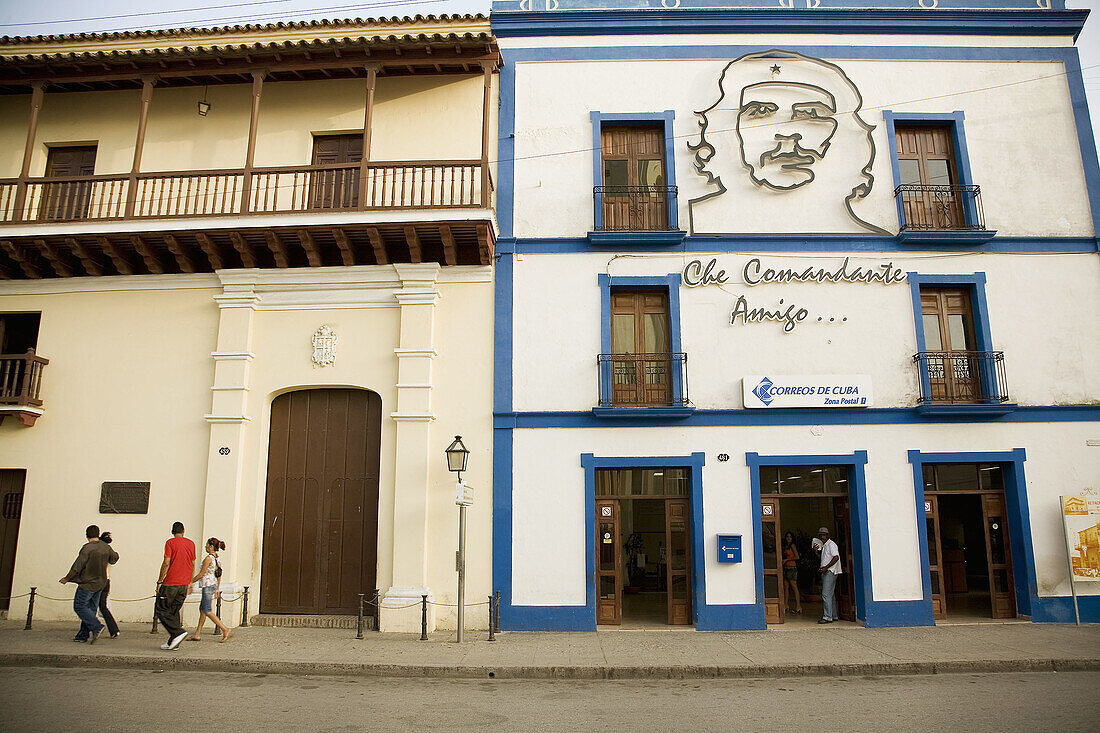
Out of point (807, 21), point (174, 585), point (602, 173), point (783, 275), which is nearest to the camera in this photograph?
point (174, 585)

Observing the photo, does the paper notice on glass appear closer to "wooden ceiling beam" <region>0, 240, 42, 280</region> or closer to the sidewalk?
the sidewalk

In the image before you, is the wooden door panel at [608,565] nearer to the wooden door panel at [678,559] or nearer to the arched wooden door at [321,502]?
the wooden door panel at [678,559]

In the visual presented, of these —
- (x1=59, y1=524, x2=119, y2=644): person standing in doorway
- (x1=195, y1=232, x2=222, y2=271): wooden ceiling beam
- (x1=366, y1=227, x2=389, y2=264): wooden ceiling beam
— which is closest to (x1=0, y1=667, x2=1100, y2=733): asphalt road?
(x1=59, y1=524, x2=119, y2=644): person standing in doorway

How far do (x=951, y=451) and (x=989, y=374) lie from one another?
1579mm

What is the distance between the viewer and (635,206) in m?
13.5

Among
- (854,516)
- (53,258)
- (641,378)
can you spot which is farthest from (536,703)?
(53,258)

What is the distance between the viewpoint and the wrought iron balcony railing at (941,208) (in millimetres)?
13328

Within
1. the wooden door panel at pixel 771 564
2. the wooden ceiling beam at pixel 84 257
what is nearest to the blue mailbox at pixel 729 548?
the wooden door panel at pixel 771 564

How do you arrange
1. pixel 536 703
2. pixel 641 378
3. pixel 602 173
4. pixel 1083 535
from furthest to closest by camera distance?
pixel 602 173
pixel 641 378
pixel 1083 535
pixel 536 703

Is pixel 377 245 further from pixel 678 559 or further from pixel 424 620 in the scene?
pixel 678 559

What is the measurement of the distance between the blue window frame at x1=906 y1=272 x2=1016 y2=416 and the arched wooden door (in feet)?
32.6

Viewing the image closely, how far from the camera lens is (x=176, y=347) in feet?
43.2

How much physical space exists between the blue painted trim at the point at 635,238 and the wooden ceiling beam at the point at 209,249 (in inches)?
266

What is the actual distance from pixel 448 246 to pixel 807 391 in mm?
6902
